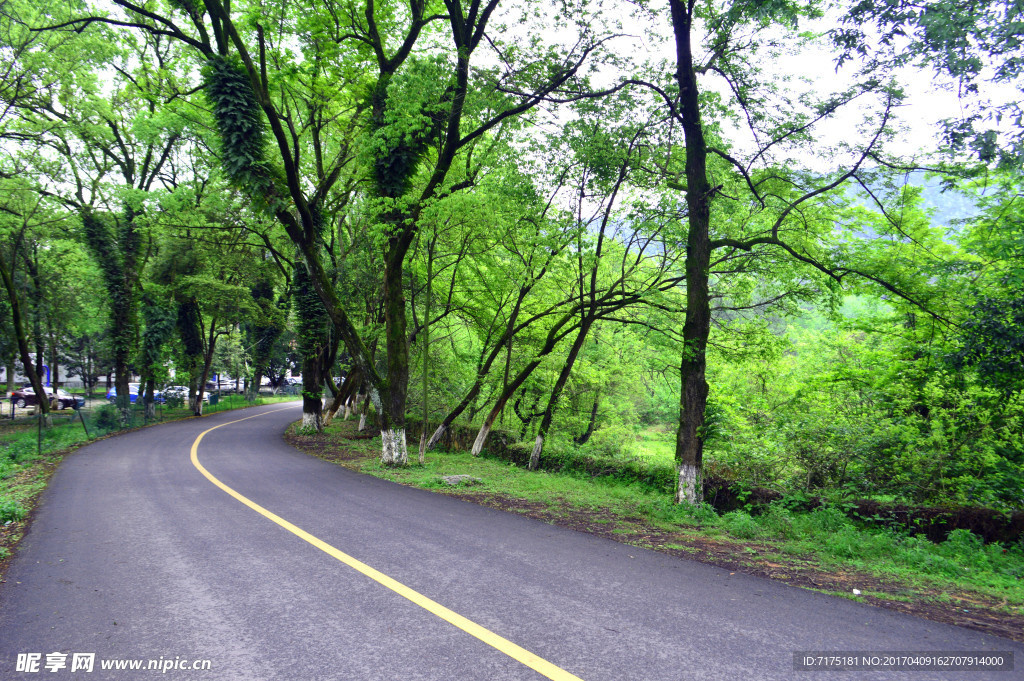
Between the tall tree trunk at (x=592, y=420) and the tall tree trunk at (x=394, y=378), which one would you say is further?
the tall tree trunk at (x=592, y=420)

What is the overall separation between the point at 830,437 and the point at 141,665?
1036 cm

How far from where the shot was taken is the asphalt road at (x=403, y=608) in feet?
11.2

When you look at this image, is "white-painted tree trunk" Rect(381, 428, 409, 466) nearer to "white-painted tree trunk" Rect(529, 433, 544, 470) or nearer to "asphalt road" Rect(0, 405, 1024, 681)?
"white-painted tree trunk" Rect(529, 433, 544, 470)

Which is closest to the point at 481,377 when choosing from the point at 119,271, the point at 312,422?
the point at 312,422

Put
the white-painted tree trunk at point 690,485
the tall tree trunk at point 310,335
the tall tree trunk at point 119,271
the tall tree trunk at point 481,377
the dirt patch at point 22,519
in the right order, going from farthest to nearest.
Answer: the tall tree trunk at point 119,271, the tall tree trunk at point 310,335, the tall tree trunk at point 481,377, the white-painted tree trunk at point 690,485, the dirt patch at point 22,519

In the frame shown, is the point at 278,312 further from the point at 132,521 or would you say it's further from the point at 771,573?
the point at 771,573

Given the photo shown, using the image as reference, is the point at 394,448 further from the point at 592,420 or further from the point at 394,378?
the point at 592,420

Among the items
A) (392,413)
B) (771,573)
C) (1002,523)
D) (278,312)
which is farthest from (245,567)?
(278,312)

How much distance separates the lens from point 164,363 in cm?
3180

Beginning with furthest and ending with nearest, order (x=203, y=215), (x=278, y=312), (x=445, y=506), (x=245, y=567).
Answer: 1. (x=278, y=312)
2. (x=203, y=215)
3. (x=445, y=506)
4. (x=245, y=567)

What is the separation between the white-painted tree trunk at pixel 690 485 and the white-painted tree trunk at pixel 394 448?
726 cm

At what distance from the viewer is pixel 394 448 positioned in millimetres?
13906

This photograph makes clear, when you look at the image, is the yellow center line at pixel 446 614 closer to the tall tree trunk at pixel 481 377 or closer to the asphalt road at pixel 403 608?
the asphalt road at pixel 403 608

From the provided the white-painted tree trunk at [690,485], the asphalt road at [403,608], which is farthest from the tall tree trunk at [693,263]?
the asphalt road at [403,608]
